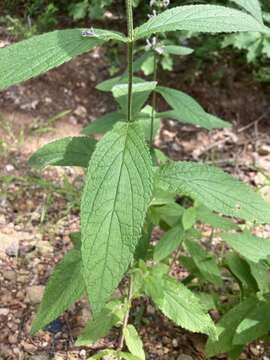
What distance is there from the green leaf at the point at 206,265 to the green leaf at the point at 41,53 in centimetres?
113

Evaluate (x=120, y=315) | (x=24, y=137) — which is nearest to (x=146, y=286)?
(x=120, y=315)

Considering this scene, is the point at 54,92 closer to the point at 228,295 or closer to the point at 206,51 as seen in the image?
the point at 206,51

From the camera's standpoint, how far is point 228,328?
2.14m

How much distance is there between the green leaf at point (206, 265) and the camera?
7.36 feet

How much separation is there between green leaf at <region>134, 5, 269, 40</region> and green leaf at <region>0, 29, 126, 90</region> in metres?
0.10

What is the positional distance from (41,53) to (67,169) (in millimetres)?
2025

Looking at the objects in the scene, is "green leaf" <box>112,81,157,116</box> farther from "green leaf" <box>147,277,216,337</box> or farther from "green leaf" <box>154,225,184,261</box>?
"green leaf" <box>147,277,216,337</box>

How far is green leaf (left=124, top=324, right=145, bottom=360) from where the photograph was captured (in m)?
2.00

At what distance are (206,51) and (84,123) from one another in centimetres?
101

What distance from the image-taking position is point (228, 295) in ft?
8.27

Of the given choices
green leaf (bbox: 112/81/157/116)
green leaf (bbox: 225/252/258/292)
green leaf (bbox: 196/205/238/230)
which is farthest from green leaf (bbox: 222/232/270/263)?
green leaf (bbox: 112/81/157/116)

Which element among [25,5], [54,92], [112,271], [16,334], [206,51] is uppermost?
[25,5]

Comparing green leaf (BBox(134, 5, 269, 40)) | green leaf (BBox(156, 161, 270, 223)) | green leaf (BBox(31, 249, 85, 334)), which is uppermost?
green leaf (BBox(134, 5, 269, 40))

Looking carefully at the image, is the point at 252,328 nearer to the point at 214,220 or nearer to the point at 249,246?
the point at 249,246
